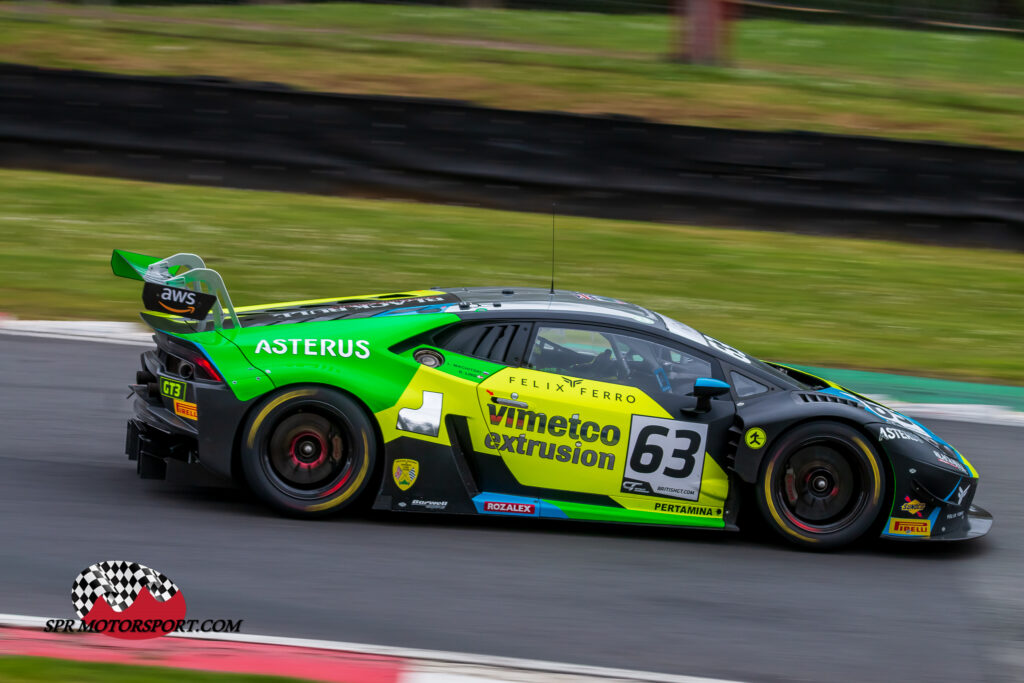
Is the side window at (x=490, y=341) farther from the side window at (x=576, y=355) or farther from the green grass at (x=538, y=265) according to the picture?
the green grass at (x=538, y=265)

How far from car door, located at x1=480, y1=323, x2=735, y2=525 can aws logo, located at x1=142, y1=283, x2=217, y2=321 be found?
144 centimetres

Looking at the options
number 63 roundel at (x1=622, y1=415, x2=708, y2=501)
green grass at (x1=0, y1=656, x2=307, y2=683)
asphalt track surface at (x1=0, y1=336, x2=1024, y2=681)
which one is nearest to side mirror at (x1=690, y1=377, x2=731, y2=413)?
number 63 roundel at (x1=622, y1=415, x2=708, y2=501)

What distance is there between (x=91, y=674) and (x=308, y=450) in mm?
1862

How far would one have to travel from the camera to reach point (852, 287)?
12359mm

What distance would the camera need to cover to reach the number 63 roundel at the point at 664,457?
230 inches

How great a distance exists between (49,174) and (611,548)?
35.3 ft

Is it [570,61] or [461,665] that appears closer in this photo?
[461,665]

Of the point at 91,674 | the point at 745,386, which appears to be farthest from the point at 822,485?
the point at 91,674

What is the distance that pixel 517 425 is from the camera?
5.79 m

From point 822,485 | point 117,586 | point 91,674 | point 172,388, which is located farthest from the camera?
point 822,485

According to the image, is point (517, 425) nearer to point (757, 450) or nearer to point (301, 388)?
point (301, 388)

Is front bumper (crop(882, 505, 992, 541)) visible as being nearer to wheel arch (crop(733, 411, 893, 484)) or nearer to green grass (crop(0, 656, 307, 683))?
wheel arch (crop(733, 411, 893, 484))

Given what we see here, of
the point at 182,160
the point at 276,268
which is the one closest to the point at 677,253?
the point at 276,268

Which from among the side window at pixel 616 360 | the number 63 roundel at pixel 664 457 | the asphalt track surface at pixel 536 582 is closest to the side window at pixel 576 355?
the side window at pixel 616 360
